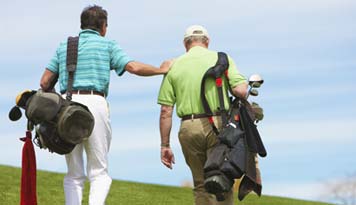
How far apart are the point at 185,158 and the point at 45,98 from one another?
181 centimetres

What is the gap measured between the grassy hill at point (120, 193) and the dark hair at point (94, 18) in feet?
22.0

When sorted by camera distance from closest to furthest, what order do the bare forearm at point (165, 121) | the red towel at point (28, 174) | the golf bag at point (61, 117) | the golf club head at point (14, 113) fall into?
1. the golf bag at point (61, 117)
2. the bare forearm at point (165, 121)
3. the golf club head at point (14, 113)
4. the red towel at point (28, 174)

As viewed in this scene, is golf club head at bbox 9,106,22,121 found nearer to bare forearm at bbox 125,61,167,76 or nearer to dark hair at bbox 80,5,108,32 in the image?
dark hair at bbox 80,5,108,32

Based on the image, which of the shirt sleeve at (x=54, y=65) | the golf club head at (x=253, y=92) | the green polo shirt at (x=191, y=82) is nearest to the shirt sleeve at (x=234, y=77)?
the green polo shirt at (x=191, y=82)

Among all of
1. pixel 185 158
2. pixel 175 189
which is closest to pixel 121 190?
pixel 175 189

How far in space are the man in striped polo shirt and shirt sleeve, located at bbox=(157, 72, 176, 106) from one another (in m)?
0.15

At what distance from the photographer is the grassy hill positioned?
1691cm

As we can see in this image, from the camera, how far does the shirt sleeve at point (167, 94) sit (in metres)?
9.94

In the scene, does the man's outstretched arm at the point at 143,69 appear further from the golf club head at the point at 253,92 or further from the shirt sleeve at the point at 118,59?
the golf club head at the point at 253,92

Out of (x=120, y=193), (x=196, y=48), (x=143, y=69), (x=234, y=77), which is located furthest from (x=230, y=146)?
(x=120, y=193)

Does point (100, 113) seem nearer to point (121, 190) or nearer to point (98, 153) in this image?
point (98, 153)

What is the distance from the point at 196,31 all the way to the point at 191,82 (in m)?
0.67

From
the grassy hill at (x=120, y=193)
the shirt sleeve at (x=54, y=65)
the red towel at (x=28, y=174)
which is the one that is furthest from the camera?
the grassy hill at (x=120, y=193)

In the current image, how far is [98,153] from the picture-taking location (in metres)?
9.62
